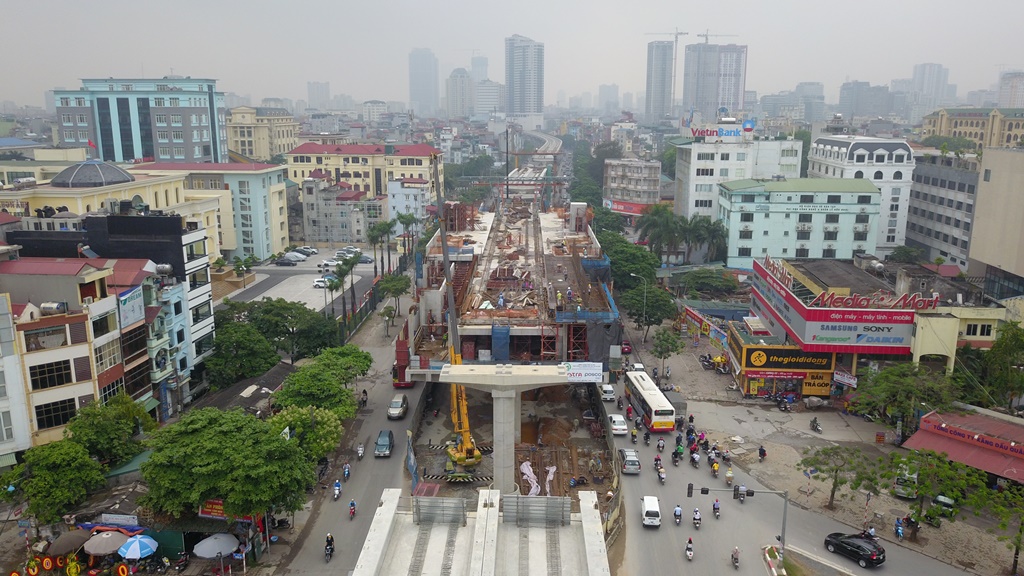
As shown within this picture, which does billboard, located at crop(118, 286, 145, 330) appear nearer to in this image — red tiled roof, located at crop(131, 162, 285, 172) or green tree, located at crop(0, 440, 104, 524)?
green tree, located at crop(0, 440, 104, 524)

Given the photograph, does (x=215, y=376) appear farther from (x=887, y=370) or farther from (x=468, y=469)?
(x=887, y=370)

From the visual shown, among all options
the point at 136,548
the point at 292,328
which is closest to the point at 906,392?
the point at 136,548

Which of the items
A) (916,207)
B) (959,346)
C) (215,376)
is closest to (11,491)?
(215,376)

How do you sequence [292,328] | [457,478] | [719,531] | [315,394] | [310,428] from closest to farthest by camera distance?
[719,531], [310,428], [457,478], [315,394], [292,328]

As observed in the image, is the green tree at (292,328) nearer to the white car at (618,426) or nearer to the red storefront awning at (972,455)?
the white car at (618,426)

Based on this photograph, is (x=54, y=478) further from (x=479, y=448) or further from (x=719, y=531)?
(x=719, y=531)

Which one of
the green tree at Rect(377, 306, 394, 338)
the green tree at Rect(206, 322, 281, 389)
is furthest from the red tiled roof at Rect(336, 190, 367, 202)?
the green tree at Rect(206, 322, 281, 389)
